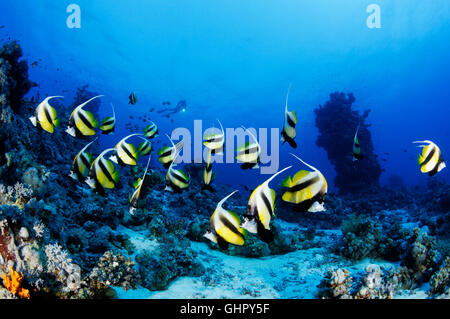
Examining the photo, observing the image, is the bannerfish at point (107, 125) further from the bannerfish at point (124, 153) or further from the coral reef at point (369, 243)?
the coral reef at point (369, 243)

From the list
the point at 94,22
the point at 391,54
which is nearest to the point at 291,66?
the point at 391,54

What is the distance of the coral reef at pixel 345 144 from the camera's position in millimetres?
19891

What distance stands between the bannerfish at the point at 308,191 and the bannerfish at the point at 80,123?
10.4 feet

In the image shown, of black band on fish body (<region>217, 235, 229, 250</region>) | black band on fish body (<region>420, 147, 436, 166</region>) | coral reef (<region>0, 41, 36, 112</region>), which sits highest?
coral reef (<region>0, 41, 36, 112</region>)

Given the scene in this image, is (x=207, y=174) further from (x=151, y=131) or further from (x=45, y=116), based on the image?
(x=45, y=116)

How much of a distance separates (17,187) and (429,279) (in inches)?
329

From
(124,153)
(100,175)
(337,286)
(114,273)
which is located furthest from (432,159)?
(114,273)

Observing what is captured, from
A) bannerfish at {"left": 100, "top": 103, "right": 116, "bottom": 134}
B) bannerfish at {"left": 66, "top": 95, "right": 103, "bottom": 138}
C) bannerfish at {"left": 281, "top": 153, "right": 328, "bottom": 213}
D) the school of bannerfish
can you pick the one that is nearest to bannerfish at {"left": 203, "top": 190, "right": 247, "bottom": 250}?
the school of bannerfish

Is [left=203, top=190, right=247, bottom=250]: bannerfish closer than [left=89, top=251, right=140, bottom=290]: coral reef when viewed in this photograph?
Yes

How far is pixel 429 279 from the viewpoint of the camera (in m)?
4.69

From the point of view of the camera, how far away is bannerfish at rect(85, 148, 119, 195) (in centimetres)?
328

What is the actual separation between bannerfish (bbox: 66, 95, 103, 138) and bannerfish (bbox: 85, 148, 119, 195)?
26.9 inches

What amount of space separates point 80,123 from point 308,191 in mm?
3466

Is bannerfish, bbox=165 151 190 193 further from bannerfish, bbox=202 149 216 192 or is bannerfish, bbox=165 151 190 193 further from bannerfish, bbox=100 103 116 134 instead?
bannerfish, bbox=100 103 116 134
